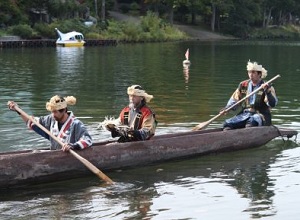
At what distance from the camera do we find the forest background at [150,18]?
68.8 meters

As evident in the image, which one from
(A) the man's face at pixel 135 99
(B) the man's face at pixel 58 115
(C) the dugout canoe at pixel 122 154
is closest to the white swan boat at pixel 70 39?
(C) the dugout canoe at pixel 122 154

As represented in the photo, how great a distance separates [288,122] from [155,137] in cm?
613

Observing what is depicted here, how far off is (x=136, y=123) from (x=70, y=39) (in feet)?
177

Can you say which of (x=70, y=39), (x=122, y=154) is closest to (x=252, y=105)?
(x=122, y=154)

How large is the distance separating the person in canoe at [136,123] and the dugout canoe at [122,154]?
0.65 ft

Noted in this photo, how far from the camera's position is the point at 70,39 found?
6469cm

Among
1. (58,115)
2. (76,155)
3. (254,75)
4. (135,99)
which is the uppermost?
(254,75)

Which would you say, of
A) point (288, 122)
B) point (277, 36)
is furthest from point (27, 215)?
point (277, 36)

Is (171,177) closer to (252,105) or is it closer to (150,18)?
(252,105)

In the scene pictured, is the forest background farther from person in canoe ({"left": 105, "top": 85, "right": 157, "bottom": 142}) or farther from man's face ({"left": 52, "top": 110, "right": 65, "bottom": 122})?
man's face ({"left": 52, "top": 110, "right": 65, "bottom": 122})

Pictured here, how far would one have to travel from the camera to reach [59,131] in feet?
35.7

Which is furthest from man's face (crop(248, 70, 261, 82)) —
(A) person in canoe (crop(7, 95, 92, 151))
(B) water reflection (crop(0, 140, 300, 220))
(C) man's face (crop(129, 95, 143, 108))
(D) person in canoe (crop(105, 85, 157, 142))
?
(A) person in canoe (crop(7, 95, 92, 151))

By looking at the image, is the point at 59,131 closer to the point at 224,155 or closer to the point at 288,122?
the point at 224,155

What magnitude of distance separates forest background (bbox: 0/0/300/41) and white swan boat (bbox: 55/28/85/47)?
322 centimetres
